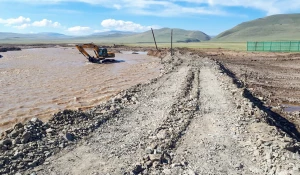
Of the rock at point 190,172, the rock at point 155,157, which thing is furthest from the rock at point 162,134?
the rock at point 190,172

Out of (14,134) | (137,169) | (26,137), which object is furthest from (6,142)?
(137,169)

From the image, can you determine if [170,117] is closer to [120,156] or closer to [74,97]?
[120,156]

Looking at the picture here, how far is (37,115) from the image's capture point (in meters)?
14.9

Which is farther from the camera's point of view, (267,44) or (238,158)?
(267,44)

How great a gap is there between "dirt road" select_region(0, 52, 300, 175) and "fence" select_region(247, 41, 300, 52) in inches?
1673

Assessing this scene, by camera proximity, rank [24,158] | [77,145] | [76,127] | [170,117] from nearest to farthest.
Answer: [24,158]
[77,145]
[76,127]
[170,117]

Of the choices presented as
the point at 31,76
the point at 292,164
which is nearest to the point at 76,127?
the point at 292,164

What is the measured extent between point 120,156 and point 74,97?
449 inches

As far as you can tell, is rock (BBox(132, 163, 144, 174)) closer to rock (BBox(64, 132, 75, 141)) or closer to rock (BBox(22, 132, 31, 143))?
rock (BBox(64, 132, 75, 141))

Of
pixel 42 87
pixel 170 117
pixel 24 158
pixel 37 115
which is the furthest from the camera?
pixel 42 87

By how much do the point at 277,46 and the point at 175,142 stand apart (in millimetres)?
49632

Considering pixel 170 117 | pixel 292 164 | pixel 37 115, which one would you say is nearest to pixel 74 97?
pixel 37 115

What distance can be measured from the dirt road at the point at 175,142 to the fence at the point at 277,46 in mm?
42498

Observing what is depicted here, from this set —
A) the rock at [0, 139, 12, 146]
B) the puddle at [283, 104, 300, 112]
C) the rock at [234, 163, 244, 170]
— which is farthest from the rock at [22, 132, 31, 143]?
the puddle at [283, 104, 300, 112]
